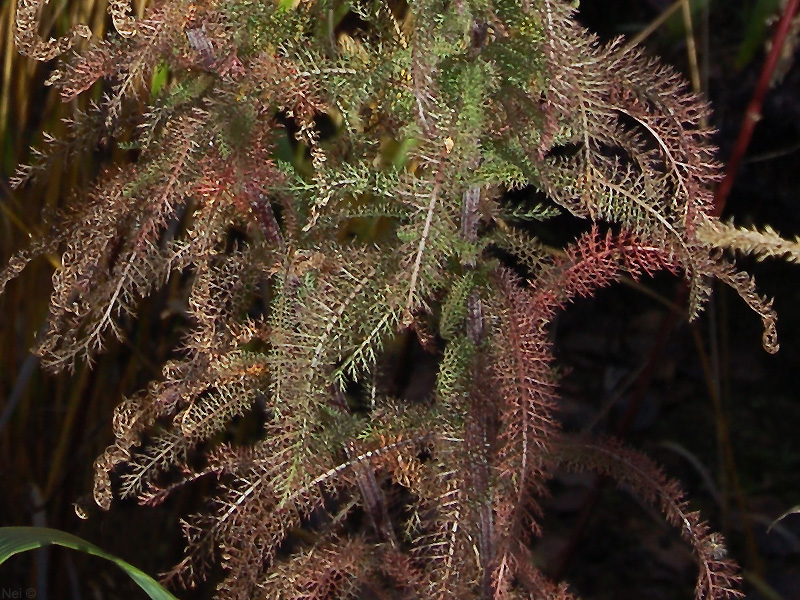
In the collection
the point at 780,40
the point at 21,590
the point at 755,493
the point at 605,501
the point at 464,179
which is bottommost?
the point at 21,590

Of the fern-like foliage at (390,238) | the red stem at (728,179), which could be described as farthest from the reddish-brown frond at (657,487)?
the red stem at (728,179)

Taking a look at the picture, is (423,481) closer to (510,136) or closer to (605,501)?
(510,136)

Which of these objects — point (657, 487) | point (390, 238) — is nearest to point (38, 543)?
point (390, 238)

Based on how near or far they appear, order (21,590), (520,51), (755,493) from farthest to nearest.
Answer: (755,493)
(21,590)
(520,51)

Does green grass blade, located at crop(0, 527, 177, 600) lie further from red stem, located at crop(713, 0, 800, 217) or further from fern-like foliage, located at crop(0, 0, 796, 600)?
red stem, located at crop(713, 0, 800, 217)

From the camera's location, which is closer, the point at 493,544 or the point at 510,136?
the point at 510,136

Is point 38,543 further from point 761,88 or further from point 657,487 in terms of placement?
point 761,88

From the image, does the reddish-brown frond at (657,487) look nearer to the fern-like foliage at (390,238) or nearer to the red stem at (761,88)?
the fern-like foliage at (390,238)

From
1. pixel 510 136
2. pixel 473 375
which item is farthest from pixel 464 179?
pixel 473 375
